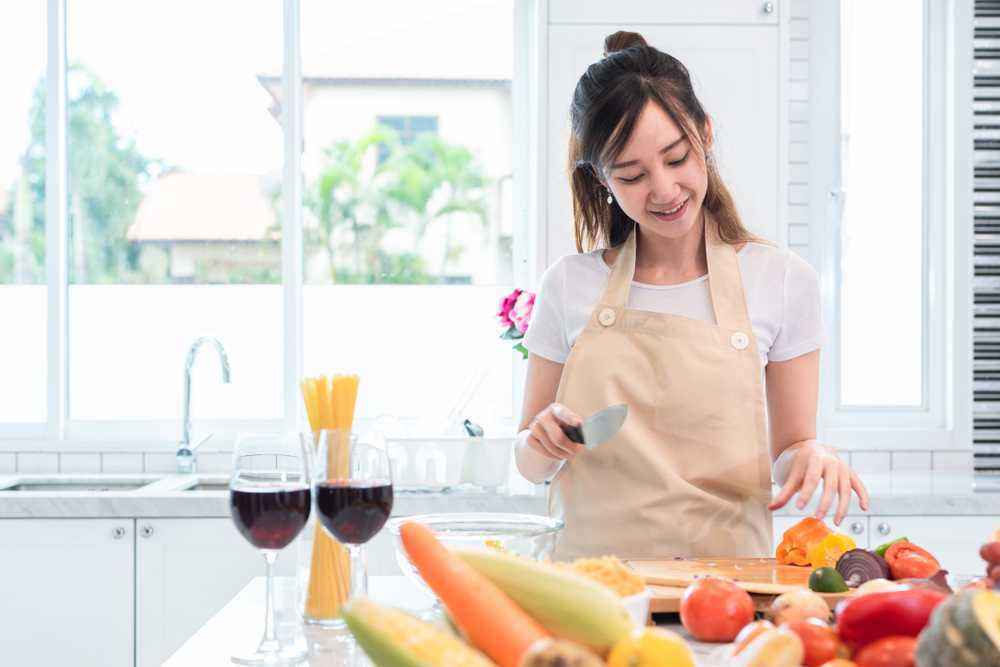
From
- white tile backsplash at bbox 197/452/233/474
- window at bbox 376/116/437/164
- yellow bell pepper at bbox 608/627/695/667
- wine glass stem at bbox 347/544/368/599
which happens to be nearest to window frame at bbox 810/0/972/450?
window at bbox 376/116/437/164

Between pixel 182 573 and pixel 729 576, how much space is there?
1.88 m

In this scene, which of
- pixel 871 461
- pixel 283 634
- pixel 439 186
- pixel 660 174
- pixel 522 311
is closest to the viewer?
pixel 283 634

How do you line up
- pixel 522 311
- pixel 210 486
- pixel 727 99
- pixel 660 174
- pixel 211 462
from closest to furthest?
pixel 660 174 → pixel 522 311 → pixel 727 99 → pixel 210 486 → pixel 211 462

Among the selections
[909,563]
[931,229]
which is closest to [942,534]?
[931,229]

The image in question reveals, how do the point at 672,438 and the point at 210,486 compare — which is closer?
the point at 672,438

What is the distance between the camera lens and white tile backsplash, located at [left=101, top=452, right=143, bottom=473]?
145 inches

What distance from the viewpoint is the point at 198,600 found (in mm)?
2957

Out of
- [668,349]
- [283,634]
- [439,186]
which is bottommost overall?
[283,634]

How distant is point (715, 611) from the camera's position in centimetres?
124

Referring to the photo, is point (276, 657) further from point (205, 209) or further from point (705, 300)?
point (205, 209)

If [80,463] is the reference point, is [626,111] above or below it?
above

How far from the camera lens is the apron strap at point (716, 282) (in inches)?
77.9

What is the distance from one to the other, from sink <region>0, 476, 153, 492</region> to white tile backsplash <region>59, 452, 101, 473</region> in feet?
0.45

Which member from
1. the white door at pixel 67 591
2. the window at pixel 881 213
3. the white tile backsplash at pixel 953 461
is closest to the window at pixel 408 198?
the white door at pixel 67 591
